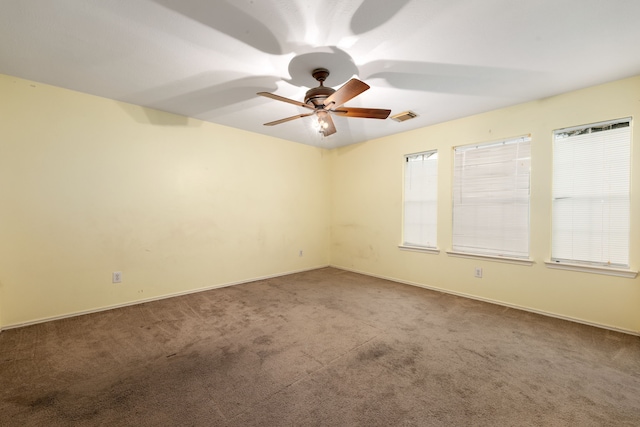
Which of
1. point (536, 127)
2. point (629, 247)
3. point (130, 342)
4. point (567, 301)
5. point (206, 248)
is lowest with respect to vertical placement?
point (130, 342)

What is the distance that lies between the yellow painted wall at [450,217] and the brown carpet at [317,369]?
0.29 m

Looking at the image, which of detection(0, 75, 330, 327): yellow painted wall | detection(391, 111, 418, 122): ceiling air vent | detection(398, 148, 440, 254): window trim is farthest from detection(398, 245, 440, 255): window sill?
detection(0, 75, 330, 327): yellow painted wall

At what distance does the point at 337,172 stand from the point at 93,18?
4082 mm

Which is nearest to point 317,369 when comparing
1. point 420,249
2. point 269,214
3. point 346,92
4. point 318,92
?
point 346,92

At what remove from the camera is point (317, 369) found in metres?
1.93

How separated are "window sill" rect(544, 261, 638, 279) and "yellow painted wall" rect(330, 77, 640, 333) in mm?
52

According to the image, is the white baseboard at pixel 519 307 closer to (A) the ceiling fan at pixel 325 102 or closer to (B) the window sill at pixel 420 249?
(B) the window sill at pixel 420 249

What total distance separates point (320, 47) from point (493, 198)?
2868 millimetres

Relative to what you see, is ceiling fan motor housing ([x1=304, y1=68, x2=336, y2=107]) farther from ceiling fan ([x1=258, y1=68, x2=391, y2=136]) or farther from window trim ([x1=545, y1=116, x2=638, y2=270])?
window trim ([x1=545, y1=116, x2=638, y2=270])

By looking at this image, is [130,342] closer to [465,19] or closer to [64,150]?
[64,150]

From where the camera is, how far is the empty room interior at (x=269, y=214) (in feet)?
5.51

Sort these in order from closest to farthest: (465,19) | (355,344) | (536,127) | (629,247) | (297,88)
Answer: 1. (465,19)
2. (355,344)
3. (629,247)
4. (297,88)
5. (536,127)

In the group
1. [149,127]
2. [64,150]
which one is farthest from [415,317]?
[64,150]

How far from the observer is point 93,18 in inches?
69.4
